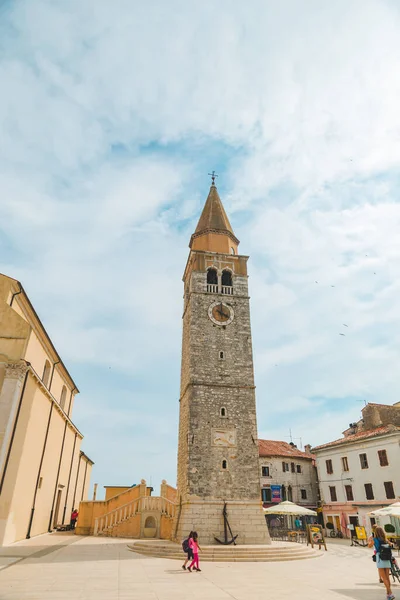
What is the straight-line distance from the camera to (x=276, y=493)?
38.6 metres

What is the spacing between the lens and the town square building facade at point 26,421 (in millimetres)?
17219

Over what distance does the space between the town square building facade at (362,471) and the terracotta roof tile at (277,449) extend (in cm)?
349

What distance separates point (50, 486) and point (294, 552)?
50.2 feet

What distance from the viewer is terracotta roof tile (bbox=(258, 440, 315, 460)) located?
4047 cm

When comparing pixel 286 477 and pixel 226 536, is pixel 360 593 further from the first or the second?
pixel 286 477

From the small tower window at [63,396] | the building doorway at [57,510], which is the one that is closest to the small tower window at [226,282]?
the small tower window at [63,396]

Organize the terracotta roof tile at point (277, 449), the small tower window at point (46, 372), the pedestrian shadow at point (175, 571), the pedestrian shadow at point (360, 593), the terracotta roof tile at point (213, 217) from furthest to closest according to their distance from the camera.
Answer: the terracotta roof tile at point (277, 449) < the terracotta roof tile at point (213, 217) < the small tower window at point (46, 372) < the pedestrian shadow at point (175, 571) < the pedestrian shadow at point (360, 593)

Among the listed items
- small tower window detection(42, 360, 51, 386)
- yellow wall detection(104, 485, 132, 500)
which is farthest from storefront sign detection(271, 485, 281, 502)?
small tower window detection(42, 360, 51, 386)

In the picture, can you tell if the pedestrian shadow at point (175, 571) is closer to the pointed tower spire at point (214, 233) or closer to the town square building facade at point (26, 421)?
the town square building facade at point (26, 421)

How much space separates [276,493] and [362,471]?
931 cm

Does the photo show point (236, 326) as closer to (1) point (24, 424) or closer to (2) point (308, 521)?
(1) point (24, 424)

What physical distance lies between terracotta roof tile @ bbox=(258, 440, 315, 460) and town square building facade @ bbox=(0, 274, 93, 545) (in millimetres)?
21581

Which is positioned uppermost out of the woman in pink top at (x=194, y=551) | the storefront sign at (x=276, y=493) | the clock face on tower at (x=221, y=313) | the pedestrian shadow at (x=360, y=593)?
the clock face on tower at (x=221, y=313)

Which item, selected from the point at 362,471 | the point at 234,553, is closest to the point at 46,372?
the point at 234,553
